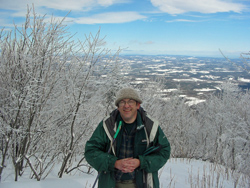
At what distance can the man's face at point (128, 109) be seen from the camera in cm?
194

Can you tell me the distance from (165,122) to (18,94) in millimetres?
18913

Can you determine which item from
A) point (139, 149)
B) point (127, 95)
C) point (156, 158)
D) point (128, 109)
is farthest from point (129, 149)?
point (127, 95)

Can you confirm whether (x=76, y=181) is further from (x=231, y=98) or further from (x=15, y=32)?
(x=231, y=98)

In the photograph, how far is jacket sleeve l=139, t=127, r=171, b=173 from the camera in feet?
5.87

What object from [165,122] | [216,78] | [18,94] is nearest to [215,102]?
[165,122]

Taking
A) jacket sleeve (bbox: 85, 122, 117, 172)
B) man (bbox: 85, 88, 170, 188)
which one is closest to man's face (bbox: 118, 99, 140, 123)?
man (bbox: 85, 88, 170, 188)

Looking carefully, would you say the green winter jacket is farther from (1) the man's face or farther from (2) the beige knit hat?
(2) the beige knit hat

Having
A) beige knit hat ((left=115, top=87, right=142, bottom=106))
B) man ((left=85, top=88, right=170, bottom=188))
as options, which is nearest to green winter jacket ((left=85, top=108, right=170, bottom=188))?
man ((left=85, top=88, right=170, bottom=188))

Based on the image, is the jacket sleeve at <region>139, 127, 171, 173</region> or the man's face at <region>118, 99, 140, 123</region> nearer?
the jacket sleeve at <region>139, 127, 171, 173</region>

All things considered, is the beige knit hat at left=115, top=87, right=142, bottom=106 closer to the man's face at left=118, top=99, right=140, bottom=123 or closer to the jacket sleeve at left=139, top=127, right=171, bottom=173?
the man's face at left=118, top=99, right=140, bottom=123

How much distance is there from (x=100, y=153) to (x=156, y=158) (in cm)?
57

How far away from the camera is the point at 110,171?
1859 millimetres

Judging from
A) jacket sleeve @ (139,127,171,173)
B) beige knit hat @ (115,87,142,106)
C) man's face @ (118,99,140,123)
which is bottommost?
jacket sleeve @ (139,127,171,173)

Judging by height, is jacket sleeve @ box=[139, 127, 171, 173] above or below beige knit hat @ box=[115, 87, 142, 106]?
below
